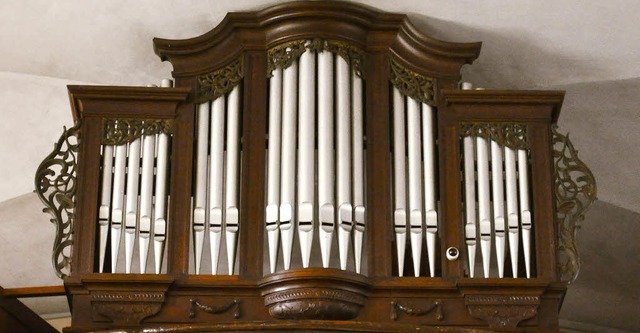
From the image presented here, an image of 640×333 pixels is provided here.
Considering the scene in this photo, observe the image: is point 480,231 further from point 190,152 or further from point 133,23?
point 133,23

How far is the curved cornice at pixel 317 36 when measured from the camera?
37.1 feet

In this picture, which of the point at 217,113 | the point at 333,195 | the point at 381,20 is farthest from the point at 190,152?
the point at 381,20

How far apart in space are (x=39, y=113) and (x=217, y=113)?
2.45m

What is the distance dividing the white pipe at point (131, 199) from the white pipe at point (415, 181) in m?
1.97

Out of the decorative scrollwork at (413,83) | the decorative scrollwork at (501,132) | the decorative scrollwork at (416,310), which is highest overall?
the decorative scrollwork at (413,83)

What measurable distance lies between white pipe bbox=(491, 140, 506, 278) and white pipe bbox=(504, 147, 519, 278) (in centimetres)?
5

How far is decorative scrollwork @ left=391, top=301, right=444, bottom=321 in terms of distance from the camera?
10.4 m

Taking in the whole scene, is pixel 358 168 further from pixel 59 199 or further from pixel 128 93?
pixel 59 199

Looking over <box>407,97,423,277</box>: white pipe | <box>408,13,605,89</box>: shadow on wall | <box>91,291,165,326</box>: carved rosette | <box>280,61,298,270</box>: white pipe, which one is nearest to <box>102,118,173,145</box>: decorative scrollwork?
<box>280,61,298,270</box>: white pipe

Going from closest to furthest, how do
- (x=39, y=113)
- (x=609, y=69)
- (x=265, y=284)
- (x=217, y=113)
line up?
(x=265, y=284), (x=217, y=113), (x=609, y=69), (x=39, y=113)

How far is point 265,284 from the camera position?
10336 millimetres

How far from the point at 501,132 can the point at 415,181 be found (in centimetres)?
77

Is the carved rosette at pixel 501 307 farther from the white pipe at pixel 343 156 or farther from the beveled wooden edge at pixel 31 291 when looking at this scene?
the beveled wooden edge at pixel 31 291

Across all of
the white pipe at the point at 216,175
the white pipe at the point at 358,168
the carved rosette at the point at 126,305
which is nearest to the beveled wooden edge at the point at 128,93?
the white pipe at the point at 216,175
